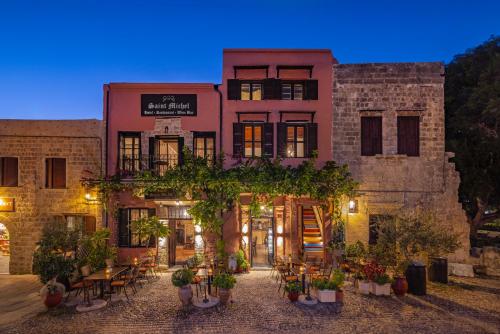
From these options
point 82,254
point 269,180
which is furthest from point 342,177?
point 82,254

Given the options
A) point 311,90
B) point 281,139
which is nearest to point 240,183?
point 281,139

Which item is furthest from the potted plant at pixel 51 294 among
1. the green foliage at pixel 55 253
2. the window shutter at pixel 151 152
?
the window shutter at pixel 151 152

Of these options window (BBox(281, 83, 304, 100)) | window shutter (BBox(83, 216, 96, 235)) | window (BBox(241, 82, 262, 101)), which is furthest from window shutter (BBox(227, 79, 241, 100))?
window shutter (BBox(83, 216, 96, 235))

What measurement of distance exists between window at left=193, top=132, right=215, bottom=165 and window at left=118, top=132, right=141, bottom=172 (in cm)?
240

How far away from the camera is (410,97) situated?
1402 centimetres

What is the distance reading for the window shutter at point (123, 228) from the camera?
14.1 meters

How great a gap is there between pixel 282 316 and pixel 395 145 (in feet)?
29.1

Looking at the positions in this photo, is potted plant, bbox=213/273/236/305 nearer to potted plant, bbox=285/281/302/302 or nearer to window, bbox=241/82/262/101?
potted plant, bbox=285/281/302/302

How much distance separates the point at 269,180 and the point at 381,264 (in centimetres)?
477

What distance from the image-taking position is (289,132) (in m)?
14.3

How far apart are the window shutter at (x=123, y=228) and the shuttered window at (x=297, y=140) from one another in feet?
23.2

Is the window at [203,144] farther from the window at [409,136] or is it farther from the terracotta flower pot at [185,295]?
the window at [409,136]

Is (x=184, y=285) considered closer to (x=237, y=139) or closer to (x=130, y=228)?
(x=130, y=228)

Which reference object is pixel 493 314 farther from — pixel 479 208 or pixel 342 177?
pixel 479 208
